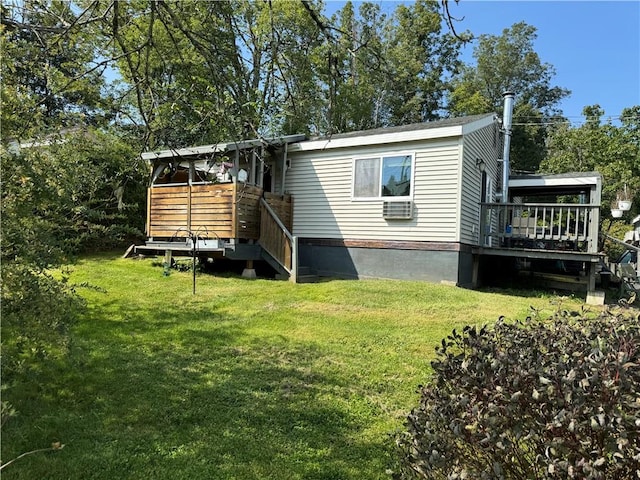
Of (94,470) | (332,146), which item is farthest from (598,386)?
(332,146)

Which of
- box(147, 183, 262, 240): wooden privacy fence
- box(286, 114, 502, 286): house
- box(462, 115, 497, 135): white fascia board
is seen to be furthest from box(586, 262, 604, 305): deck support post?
box(147, 183, 262, 240): wooden privacy fence

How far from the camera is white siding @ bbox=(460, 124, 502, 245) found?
29.7 ft

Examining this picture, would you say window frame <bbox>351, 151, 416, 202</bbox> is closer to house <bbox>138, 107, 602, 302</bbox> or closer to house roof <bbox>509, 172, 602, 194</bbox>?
house <bbox>138, 107, 602, 302</bbox>

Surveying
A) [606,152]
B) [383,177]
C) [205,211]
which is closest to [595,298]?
[383,177]

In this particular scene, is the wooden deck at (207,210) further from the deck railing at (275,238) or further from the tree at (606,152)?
the tree at (606,152)

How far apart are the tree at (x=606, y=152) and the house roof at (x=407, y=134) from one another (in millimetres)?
13096

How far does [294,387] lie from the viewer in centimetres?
362

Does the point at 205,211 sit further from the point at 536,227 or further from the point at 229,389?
the point at 536,227

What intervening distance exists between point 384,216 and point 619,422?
8.49m

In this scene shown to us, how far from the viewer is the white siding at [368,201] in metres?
8.99

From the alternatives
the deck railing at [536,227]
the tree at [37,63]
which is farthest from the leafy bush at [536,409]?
the deck railing at [536,227]

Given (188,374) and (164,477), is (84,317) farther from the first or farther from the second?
(164,477)

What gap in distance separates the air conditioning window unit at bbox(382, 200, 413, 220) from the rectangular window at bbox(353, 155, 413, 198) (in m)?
0.24

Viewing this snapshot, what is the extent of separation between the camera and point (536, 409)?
1.48 metres
